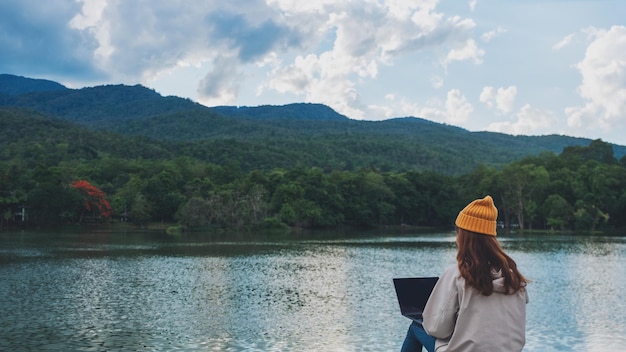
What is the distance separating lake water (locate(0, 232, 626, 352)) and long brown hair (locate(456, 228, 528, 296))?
8245 millimetres

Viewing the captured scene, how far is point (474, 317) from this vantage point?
12.7 ft

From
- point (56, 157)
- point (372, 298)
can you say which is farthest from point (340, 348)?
point (56, 157)

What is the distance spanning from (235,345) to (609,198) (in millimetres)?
74659

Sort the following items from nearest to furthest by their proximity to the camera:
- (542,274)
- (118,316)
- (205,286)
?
(118,316) < (205,286) < (542,274)

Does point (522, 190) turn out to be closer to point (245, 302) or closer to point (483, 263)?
point (245, 302)

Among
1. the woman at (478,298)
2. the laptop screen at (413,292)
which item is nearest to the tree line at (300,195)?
the laptop screen at (413,292)

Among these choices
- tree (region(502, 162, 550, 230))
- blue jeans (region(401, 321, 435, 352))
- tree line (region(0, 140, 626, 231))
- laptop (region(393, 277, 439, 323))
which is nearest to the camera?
blue jeans (region(401, 321, 435, 352))

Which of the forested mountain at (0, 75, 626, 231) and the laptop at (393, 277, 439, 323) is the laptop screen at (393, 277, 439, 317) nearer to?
the laptop at (393, 277, 439, 323)

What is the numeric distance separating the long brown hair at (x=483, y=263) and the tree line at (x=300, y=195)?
61838 mm

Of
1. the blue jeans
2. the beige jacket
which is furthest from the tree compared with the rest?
the beige jacket

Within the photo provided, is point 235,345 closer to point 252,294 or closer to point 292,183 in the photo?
point 252,294

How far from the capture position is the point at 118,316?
49.2 feet

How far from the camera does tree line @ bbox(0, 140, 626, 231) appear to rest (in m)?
65.3

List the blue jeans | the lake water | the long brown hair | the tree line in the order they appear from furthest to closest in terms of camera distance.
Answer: the tree line → the lake water → the blue jeans → the long brown hair
